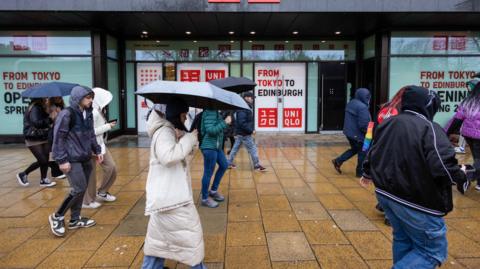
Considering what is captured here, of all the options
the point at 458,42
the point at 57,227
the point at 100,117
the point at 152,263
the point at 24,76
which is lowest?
the point at 57,227

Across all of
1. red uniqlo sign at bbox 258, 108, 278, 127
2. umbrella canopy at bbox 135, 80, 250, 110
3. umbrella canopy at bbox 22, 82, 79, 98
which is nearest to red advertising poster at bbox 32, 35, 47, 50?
umbrella canopy at bbox 22, 82, 79, 98

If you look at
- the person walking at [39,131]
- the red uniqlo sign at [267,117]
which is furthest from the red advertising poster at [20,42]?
the red uniqlo sign at [267,117]

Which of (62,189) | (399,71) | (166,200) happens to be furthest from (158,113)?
(399,71)

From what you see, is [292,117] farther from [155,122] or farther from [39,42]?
[155,122]

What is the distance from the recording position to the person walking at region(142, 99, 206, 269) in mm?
2812

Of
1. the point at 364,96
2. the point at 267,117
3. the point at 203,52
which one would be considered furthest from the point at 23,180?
the point at 267,117

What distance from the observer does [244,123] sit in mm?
7043

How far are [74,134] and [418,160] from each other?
3.46m

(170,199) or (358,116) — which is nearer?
(170,199)

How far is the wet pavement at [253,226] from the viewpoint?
3551 mm

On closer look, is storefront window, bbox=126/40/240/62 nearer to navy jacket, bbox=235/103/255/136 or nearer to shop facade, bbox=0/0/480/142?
shop facade, bbox=0/0/480/142

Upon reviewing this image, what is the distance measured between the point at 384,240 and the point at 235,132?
12.8 ft

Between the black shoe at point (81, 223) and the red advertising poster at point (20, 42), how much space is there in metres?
8.71

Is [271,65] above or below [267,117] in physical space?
above
